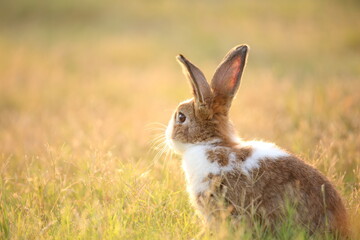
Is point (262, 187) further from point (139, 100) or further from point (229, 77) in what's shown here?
point (139, 100)

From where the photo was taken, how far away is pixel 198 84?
13.1 ft

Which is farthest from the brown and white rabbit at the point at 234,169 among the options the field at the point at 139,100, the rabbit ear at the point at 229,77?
the field at the point at 139,100

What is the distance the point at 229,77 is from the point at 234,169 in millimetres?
961

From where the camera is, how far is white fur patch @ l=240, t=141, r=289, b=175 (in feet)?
12.2

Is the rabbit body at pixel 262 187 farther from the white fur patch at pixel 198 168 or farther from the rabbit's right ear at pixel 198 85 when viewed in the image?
the rabbit's right ear at pixel 198 85

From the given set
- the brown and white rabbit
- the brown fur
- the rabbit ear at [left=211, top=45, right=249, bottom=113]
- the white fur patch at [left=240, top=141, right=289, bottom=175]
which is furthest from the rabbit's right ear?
the brown fur

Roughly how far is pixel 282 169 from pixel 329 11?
1967cm

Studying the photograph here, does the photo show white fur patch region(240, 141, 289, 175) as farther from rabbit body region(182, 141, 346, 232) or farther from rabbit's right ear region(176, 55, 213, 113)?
rabbit's right ear region(176, 55, 213, 113)

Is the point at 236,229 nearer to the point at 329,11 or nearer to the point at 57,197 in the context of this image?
the point at 57,197

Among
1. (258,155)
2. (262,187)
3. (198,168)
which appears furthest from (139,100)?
(262,187)

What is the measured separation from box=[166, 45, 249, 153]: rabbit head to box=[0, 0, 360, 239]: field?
0.55 metres

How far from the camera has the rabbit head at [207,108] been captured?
4047 mm

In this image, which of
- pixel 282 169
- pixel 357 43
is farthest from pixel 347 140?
pixel 357 43

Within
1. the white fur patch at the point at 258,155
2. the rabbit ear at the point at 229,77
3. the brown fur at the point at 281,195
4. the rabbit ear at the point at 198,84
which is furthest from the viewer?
the rabbit ear at the point at 229,77
